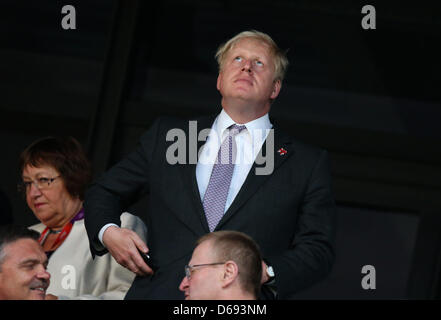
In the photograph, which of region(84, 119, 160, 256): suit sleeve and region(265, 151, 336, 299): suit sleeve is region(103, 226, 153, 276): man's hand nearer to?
region(84, 119, 160, 256): suit sleeve

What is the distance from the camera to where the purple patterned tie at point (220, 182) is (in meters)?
2.60

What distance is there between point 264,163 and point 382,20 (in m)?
2.41

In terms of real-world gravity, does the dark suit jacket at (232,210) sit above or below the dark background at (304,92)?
below

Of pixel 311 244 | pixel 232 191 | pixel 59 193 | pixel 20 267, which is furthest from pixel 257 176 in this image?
pixel 59 193

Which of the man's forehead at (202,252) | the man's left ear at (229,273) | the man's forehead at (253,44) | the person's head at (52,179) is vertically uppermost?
the man's forehead at (253,44)

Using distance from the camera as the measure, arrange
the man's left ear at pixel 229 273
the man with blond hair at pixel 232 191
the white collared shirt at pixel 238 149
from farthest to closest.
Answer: the white collared shirt at pixel 238 149, the man with blond hair at pixel 232 191, the man's left ear at pixel 229 273

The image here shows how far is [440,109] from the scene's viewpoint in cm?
474

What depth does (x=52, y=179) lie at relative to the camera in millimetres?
3578

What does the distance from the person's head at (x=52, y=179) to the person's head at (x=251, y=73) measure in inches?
41.4

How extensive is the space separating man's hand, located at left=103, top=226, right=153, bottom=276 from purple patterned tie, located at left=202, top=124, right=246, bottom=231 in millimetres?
248

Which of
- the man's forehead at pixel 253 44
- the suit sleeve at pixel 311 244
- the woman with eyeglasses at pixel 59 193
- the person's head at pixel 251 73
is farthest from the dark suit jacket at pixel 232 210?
the woman with eyeglasses at pixel 59 193

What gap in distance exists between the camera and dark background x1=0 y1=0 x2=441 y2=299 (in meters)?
4.56

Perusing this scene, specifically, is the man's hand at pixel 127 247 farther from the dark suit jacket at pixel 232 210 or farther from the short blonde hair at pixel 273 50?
the short blonde hair at pixel 273 50
